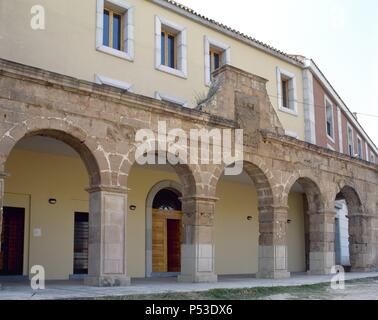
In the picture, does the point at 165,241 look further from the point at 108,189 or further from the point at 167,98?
the point at 108,189

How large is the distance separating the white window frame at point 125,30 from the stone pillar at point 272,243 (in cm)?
554

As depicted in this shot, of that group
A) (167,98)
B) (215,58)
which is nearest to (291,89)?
(215,58)

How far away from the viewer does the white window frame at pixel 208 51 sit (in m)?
17.0

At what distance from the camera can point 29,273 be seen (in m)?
12.6

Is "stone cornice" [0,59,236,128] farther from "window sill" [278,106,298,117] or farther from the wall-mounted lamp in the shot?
"window sill" [278,106,298,117]

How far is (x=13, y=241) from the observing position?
12680mm

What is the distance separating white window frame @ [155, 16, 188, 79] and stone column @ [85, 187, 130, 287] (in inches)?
250

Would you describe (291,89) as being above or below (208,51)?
below

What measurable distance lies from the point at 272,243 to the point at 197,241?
251cm

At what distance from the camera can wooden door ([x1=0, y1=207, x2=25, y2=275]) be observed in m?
12.5

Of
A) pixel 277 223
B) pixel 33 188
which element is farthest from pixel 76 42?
pixel 277 223

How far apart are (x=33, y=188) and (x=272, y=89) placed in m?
9.52

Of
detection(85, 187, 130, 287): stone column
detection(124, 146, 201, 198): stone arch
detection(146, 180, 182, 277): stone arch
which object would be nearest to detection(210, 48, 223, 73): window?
detection(146, 180, 182, 277): stone arch
